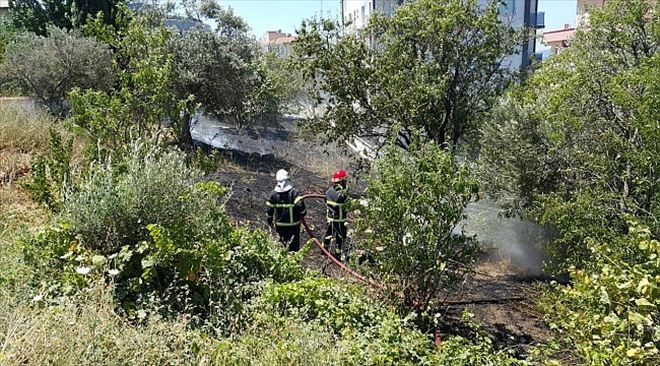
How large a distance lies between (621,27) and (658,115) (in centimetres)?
186

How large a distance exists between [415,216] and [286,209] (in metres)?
2.97

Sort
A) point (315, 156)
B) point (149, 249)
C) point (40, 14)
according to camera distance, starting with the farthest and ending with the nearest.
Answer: point (40, 14) < point (315, 156) < point (149, 249)

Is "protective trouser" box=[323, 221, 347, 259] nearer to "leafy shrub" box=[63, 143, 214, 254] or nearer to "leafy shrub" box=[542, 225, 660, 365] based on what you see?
"leafy shrub" box=[63, 143, 214, 254]

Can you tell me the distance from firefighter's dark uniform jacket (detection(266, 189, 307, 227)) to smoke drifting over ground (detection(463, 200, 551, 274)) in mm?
3904

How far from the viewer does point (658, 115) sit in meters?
6.79

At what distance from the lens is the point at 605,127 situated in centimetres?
823

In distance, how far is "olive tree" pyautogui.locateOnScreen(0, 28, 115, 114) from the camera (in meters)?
15.1

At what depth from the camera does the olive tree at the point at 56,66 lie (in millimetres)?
15070

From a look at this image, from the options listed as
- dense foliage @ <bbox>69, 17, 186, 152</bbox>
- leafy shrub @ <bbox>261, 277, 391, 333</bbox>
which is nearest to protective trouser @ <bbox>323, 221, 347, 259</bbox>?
dense foliage @ <bbox>69, 17, 186, 152</bbox>

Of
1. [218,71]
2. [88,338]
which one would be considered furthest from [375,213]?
[218,71]

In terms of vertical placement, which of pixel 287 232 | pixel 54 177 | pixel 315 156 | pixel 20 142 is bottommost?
pixel 315 156

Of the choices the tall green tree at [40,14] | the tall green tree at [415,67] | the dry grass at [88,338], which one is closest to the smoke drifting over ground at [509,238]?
the tall green tree at [415,67]

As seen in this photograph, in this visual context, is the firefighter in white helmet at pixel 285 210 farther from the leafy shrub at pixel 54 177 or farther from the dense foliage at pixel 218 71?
the dense foliage at pixel 218 71

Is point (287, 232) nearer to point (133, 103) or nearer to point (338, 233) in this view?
point (338, 233)
